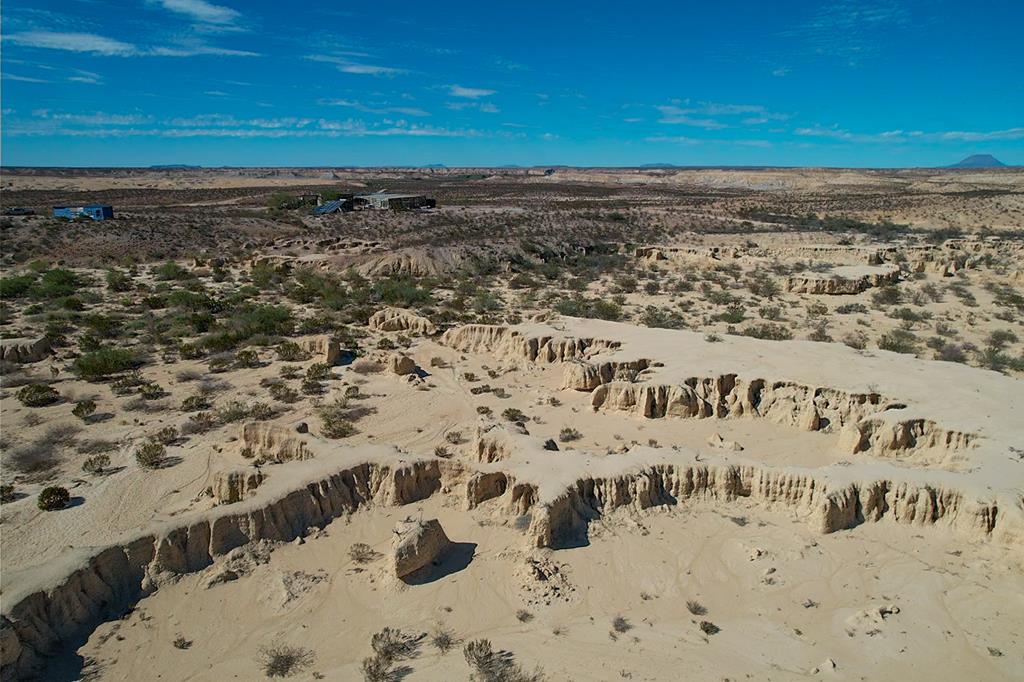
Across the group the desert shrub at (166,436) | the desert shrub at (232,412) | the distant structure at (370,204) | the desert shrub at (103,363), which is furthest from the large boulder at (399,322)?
the distant structure at (370,204)

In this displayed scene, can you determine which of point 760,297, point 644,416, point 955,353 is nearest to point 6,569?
point 644,416

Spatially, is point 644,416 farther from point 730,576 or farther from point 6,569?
point 6,569

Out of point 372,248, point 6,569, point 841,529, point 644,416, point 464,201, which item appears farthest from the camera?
point 464,201

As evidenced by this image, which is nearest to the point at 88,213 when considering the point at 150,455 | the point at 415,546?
the point at 150,455

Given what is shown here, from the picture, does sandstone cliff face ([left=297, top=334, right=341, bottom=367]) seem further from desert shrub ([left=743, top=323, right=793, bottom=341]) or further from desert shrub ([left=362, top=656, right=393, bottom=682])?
desert shrub ([left=743, top=323, right=793, bottom=341])

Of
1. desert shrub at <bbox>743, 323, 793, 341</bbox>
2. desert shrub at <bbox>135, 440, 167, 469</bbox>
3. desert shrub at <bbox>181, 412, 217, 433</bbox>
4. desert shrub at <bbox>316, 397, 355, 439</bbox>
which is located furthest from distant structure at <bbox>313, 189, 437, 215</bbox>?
desert shrub at <bbox>135, 440, 167, 469</bbox>

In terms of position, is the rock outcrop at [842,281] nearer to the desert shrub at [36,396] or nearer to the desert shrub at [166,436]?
the desert shrub at [166,436]
